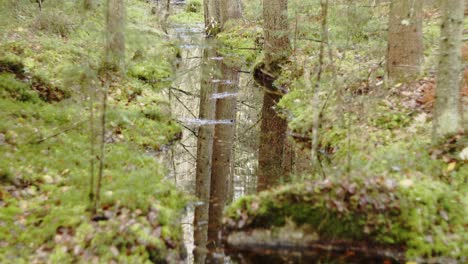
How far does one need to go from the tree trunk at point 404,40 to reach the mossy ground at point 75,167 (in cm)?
518

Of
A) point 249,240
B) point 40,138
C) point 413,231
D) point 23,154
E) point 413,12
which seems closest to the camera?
point 413,231

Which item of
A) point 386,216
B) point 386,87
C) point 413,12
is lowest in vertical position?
point 386,216

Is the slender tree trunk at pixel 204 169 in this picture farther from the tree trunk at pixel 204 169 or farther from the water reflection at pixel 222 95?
the water reflection at pixel 222 95

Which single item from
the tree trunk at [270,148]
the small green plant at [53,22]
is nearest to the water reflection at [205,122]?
the tree trunk at [270,148]

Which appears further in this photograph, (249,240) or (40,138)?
(40,138)

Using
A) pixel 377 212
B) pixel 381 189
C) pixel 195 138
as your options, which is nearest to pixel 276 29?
pixel 195 138

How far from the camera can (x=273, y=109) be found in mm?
13680

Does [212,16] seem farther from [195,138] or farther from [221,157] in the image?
[221,157]

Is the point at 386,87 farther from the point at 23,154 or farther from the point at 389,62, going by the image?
the point at 23,154

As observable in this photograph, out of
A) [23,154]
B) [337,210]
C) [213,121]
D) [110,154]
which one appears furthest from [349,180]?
[213,121]

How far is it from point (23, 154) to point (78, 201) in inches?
71.8

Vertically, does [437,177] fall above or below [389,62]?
below

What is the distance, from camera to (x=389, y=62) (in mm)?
10141

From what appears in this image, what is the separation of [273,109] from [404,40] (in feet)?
15.4
